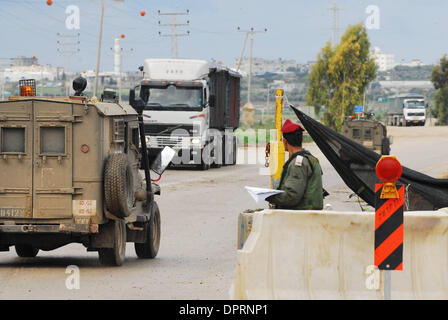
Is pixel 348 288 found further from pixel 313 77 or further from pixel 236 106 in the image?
pixel 313 77

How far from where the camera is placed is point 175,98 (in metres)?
33.3

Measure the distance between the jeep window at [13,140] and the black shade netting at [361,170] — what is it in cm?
319

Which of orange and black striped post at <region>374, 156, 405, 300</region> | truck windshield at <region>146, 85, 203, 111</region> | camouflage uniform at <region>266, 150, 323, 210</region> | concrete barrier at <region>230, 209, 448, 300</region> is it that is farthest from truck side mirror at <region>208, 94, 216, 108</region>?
orange and black striped post at <region>374, 156, 405, 300</region>

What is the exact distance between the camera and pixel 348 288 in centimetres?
844

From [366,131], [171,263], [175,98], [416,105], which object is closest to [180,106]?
[175,98]

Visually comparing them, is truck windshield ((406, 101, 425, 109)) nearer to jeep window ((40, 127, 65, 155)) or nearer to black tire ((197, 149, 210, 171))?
black tire ((197, 149, 210, 171))

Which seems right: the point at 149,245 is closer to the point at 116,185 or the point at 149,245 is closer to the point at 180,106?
the point at 116,185

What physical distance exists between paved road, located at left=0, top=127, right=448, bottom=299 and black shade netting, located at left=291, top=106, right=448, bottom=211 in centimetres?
184

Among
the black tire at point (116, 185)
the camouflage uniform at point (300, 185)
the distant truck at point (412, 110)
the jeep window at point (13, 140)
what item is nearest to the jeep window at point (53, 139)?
the jeep window at point (13, 140)

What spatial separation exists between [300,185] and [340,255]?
0.78 metres

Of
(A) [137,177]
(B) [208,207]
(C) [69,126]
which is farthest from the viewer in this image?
(B) [208,207]

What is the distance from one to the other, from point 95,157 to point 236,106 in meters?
29.9
